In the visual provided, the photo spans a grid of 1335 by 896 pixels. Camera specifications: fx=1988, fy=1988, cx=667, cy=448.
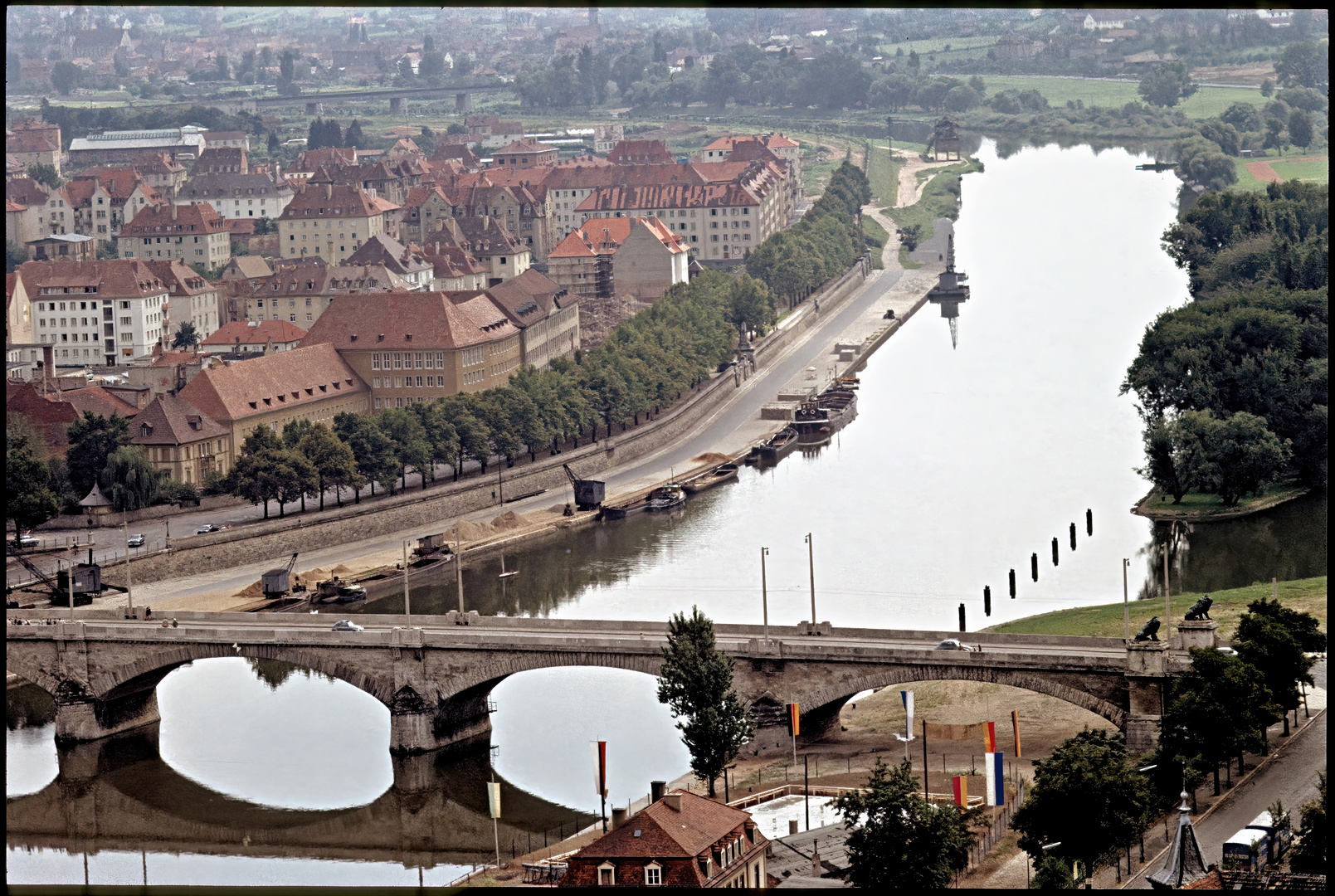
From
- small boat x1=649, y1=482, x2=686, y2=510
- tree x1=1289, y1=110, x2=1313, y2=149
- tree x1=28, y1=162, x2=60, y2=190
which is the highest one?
tree x1=1289, y1=110, x2=1313, y2=149

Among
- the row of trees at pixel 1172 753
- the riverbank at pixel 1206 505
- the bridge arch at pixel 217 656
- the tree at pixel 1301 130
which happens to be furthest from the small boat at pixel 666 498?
the tree at pixel 1301 130

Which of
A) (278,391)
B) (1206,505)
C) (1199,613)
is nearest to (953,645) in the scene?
(1199,613)

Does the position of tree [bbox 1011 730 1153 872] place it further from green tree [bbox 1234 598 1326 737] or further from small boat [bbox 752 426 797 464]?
small boat [bbox 752 426 797 464]

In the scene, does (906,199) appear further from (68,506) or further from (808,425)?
(68,506)


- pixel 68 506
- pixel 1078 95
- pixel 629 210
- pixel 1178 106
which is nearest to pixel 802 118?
pixel 1078 95

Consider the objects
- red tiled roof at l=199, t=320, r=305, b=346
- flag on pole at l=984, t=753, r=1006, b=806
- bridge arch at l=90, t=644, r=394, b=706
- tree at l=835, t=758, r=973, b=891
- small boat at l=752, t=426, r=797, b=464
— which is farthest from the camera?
red tiled roof at l=199, t=320, r=305, b=346

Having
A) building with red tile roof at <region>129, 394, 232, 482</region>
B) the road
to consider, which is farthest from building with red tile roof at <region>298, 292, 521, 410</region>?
building with red tile roof at <region>129, 394, 232, 482</region>

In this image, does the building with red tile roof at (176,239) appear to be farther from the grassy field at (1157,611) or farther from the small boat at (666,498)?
the grassy field at (1157,611)
